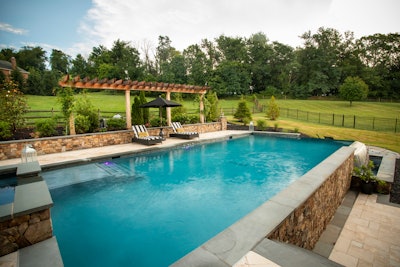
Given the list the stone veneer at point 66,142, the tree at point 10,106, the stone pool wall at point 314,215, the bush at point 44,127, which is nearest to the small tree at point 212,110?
the stone veneer at point 66,142

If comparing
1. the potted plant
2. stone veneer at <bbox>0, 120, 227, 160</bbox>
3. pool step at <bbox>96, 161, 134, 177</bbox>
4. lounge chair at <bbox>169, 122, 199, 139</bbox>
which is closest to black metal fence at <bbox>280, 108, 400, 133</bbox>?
the potted plant

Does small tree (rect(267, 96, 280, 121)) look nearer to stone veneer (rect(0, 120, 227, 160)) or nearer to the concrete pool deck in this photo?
stone veneer (rect(0, 120, 227, 160))

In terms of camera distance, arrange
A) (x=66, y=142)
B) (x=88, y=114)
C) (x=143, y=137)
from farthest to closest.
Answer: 1. (x=88, y=114)
2. (x=143, y=137)
3. (x=66, y=142)

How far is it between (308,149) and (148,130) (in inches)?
340

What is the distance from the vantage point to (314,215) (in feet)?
10.7

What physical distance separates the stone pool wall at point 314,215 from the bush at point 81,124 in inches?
402

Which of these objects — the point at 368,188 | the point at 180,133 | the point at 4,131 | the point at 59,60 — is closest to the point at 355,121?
Answer: the point at 180,133

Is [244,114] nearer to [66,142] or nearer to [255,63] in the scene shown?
[66,142]

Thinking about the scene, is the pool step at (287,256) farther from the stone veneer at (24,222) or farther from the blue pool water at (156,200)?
the stone veneer at (24,222)

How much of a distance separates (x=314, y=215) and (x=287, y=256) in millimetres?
1741

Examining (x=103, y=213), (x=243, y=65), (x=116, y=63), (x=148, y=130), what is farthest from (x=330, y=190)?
(x=116, y=63)

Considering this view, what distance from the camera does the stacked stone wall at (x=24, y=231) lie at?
2.26m

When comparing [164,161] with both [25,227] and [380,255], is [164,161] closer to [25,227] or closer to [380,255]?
[25,227]

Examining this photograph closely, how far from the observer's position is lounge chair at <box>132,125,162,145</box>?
9502 mm
